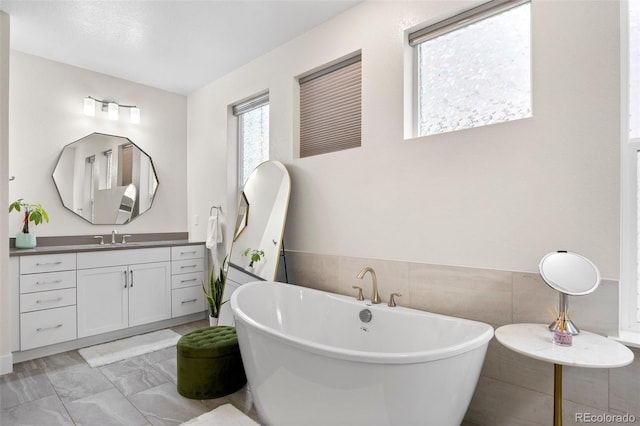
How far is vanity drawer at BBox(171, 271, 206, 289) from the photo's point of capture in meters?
3.75

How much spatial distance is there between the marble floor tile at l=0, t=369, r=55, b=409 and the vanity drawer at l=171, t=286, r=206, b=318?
4.06 feet

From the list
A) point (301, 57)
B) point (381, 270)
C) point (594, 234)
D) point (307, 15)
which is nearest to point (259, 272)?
point (381, 270)

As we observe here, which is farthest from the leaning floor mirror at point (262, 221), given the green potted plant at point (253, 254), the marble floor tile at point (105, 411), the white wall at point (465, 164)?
the marble floor tile at point (105, 411)

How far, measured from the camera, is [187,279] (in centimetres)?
386

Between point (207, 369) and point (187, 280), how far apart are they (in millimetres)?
1796

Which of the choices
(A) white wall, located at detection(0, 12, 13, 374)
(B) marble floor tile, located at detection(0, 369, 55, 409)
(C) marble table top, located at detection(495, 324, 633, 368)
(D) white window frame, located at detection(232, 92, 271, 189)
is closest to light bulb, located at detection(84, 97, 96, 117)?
(A) white wall, located at detection(0, 12, 13, 374)

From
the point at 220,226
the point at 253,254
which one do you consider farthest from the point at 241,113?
the point at 253,254

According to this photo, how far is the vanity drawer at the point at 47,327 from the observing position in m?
2.81

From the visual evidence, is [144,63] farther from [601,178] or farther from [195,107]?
[601,178]

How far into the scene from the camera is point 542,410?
169 cm

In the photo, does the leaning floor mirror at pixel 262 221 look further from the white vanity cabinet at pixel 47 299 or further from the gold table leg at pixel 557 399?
the gold table leg at pixel 557 399

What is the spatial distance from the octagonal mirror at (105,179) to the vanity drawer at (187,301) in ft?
3.30

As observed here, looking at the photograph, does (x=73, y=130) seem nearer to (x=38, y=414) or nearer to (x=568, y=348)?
(x=38, y=414)

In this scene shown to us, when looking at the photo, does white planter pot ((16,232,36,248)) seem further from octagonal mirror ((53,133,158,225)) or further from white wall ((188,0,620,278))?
white wall ((188,0,620,278))
